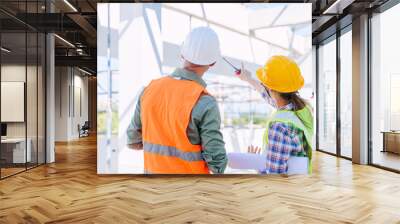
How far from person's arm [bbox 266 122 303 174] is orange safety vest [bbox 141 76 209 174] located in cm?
110

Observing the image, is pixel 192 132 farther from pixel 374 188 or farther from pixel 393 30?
pixel 393 30

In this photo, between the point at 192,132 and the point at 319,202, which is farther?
the point at 192,132

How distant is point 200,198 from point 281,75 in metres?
2.71

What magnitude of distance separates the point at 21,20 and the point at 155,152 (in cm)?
342

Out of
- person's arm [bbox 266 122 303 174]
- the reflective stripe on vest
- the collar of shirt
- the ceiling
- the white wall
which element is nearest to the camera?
the reflective stripe on vest

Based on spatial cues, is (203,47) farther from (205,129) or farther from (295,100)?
(295,100)

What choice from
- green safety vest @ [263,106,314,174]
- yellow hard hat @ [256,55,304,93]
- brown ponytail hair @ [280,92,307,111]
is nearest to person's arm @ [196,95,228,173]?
green safety vest @ [263,106,314,174]

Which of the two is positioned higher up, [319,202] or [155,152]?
[155,152]

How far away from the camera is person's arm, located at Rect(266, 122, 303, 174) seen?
20.9 feet

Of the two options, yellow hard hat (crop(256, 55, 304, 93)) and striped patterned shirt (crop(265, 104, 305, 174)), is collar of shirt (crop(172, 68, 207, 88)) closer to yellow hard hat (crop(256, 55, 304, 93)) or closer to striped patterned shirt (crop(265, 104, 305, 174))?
yellow hard hat (crop(256, 55, 304, 93))

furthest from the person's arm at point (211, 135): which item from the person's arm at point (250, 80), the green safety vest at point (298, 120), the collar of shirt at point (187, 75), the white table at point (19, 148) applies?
the white table at point (19, 148)

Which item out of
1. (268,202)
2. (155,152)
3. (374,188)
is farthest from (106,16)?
(374,188)

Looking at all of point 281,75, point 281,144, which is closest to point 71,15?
point 281,75

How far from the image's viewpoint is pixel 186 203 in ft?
15.4
